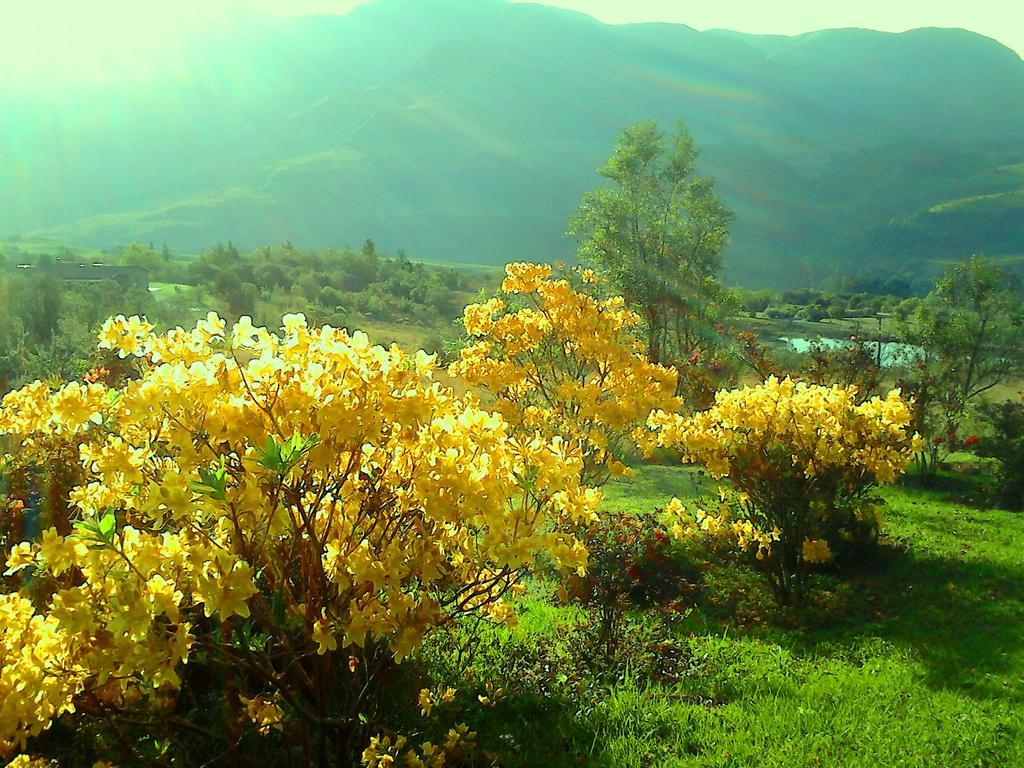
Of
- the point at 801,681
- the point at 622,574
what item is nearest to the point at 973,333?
the point at 622,574

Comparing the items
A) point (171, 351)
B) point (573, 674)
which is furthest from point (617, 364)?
point (171, 351)

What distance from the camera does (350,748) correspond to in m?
3.10

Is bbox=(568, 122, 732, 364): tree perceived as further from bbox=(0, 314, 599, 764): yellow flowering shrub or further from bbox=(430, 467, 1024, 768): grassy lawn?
bbox=(0, 314, 599, 764): yellow flowering shrub

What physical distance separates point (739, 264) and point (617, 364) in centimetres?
11744

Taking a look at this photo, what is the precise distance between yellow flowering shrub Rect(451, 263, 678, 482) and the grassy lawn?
1.86 m

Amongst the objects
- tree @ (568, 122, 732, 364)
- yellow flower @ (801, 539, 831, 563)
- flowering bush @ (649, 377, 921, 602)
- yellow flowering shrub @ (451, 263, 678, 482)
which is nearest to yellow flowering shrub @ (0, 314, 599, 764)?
flowering bush @ (649, 377, 921, 602)

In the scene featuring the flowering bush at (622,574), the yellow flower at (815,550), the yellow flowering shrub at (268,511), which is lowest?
the flowering bush at (622,574)

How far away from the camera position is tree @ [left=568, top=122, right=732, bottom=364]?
2097 centimetres

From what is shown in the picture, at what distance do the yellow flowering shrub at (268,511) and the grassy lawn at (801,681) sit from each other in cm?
187

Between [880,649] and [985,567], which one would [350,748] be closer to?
[880,649]

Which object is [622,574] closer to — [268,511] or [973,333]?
[268,511]

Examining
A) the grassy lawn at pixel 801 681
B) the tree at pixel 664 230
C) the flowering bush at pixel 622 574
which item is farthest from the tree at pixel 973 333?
the flowering bush at pixel 622 574

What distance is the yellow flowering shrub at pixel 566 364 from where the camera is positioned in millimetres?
7043

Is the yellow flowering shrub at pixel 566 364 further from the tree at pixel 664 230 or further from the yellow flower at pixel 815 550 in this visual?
the tree at pixel 664 230
